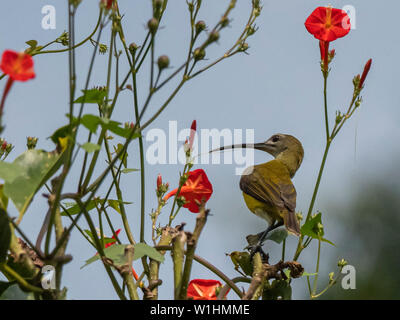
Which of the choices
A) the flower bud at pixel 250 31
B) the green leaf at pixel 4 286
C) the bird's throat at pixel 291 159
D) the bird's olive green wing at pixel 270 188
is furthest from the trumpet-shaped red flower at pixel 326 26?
the bird's throat at pixel 291 159

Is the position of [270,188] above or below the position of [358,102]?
below

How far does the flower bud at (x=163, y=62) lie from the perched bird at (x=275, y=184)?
1074 mm

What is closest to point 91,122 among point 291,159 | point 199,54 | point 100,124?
point 100,124

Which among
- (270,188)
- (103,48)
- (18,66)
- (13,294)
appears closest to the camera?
(18,66)

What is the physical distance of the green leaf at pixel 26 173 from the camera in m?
0.90

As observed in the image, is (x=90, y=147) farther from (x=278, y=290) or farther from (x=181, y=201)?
(x=181, y=201)

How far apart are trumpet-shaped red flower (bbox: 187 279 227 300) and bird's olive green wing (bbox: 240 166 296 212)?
103cm

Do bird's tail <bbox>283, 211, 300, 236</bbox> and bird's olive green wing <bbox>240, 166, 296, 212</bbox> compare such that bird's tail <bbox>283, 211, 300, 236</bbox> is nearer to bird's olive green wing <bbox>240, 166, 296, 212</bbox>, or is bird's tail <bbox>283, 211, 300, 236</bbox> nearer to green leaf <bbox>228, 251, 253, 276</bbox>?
bird's olive green wing <bbox>240, 166, 296, 212</bbox>

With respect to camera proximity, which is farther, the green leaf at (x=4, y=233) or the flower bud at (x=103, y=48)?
the flower bud at (x=103, y=48)

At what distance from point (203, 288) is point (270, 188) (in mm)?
1333

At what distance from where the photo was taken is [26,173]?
988 millimetres

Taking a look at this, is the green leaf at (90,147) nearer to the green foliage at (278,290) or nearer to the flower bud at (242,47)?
the green foliage at (278,290)
